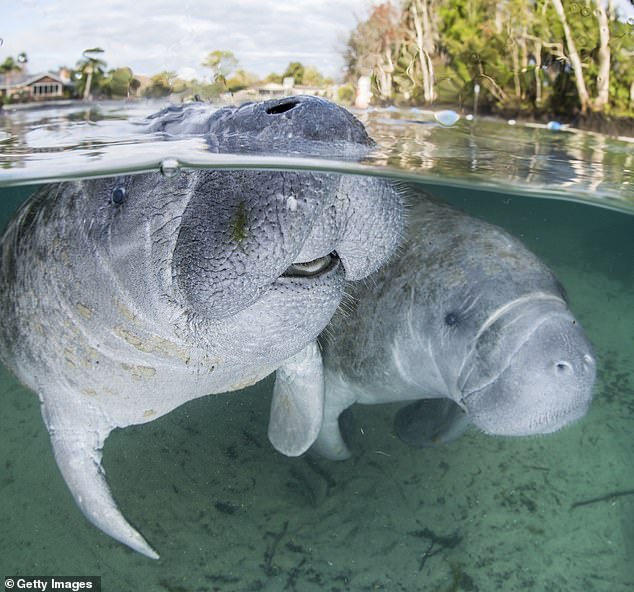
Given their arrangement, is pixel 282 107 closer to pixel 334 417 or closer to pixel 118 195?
pixel 118 195

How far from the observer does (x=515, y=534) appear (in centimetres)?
416

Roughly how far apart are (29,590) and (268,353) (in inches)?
92.2

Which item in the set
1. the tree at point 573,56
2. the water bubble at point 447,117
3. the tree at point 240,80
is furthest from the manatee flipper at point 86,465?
the tree at point 573,56

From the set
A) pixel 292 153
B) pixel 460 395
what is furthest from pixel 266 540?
pixel 292 153

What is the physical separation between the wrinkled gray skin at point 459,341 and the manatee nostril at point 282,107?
1.96 meters

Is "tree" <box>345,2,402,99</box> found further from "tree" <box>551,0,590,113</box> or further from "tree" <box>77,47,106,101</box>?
"tree" <box>77,47,106,101</box>

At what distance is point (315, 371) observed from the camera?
A: 3.94m

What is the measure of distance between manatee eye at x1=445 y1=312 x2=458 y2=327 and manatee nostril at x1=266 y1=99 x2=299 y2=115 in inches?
79.3

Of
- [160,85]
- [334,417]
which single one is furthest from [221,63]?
[334,417]

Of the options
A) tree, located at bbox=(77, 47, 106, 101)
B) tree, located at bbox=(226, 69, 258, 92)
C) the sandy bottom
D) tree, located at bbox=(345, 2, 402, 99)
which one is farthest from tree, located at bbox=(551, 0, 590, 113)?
the sandy bottom

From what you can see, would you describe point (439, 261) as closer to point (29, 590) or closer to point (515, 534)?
point (515, 534)

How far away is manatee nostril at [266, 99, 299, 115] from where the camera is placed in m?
1.92

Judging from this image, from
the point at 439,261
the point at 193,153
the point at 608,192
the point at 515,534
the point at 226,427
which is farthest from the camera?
the point at 226,427

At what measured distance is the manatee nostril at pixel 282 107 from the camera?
192 cm
